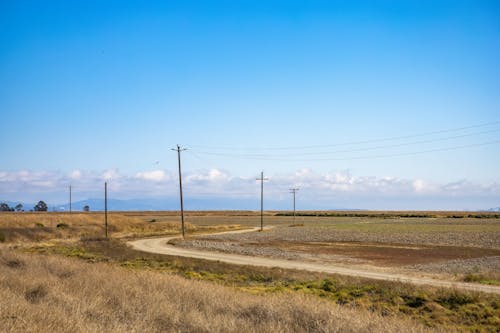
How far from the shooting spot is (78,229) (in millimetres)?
75500

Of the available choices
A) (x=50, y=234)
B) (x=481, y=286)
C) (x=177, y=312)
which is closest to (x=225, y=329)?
(x=177, y=312)

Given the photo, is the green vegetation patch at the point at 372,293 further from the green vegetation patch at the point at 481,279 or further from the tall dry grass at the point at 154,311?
the green vegetation patch at the point at 481,279

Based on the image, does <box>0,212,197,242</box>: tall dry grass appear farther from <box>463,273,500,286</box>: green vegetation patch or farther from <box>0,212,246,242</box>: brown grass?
<box>463,273,500,286</box>: green vegetation patch

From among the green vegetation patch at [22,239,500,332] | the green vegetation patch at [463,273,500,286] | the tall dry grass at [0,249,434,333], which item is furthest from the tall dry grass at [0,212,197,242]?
the green vegetation patch at [463,273,500,286]

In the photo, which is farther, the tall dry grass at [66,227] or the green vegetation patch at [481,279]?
the tall dry grass at [66,227]

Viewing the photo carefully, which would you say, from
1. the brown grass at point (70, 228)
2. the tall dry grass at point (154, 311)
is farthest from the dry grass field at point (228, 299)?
the brown grass at point (70, 228)

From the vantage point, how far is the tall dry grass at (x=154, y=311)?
10531 mm

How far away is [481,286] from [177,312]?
18350 mm

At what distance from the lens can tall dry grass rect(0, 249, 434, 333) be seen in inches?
415

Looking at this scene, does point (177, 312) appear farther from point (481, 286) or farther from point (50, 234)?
point (50, 234)

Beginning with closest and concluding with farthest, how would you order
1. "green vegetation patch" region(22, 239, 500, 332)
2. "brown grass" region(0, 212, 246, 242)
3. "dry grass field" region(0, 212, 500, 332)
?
"dry grass field" region(0, 212, 500, 332) < "green vegetation patch" region(22, 239, 500, 332) < "brown grass" region(0, 212, 246, 242)

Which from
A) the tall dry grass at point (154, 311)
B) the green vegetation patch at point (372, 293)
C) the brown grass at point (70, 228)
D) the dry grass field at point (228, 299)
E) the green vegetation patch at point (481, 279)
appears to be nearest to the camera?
the tall dry grass at point (154, 311)

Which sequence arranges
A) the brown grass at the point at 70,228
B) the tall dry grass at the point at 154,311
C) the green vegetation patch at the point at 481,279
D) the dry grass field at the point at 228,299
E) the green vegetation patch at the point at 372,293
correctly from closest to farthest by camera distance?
1. the tall dry grass at the point at 154,311
2. the dry grass field at the point at 228,299
3. the green vegetation patch at the point at 372,293
4. the green vegetation patch at the point at 481,279
5. the brown grass at the point at 70,228

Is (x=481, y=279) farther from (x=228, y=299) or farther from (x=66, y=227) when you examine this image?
(x=66, y=227)
